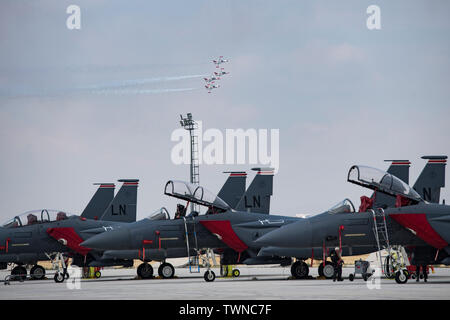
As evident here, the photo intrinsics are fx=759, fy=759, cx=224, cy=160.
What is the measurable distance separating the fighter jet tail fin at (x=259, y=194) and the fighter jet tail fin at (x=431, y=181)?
6713 millimetres

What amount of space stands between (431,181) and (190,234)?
8.55 m

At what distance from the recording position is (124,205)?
33.2 metres

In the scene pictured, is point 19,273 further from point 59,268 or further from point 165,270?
point 165,270

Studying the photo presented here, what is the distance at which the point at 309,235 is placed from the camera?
2242 cm

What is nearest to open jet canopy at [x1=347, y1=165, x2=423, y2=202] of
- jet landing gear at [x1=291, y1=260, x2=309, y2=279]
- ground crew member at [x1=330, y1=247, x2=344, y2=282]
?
ground crew member at [x1=330, y1=247, x2=344, y2=282]

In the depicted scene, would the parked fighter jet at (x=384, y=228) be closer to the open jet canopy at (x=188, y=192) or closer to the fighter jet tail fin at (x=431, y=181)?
the fighter jet tail fin at (x=431, y=181)

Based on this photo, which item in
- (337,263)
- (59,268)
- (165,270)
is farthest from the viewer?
(59,268)

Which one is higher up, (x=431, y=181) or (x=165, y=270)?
(x=431, y=181)

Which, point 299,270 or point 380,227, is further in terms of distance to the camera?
point 299,270

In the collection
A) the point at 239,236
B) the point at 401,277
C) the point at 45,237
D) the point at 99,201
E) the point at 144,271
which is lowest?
the point at 144,271

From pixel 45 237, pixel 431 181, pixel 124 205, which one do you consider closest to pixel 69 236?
pixel 45 237

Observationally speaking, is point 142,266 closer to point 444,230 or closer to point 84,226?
point 84,226
